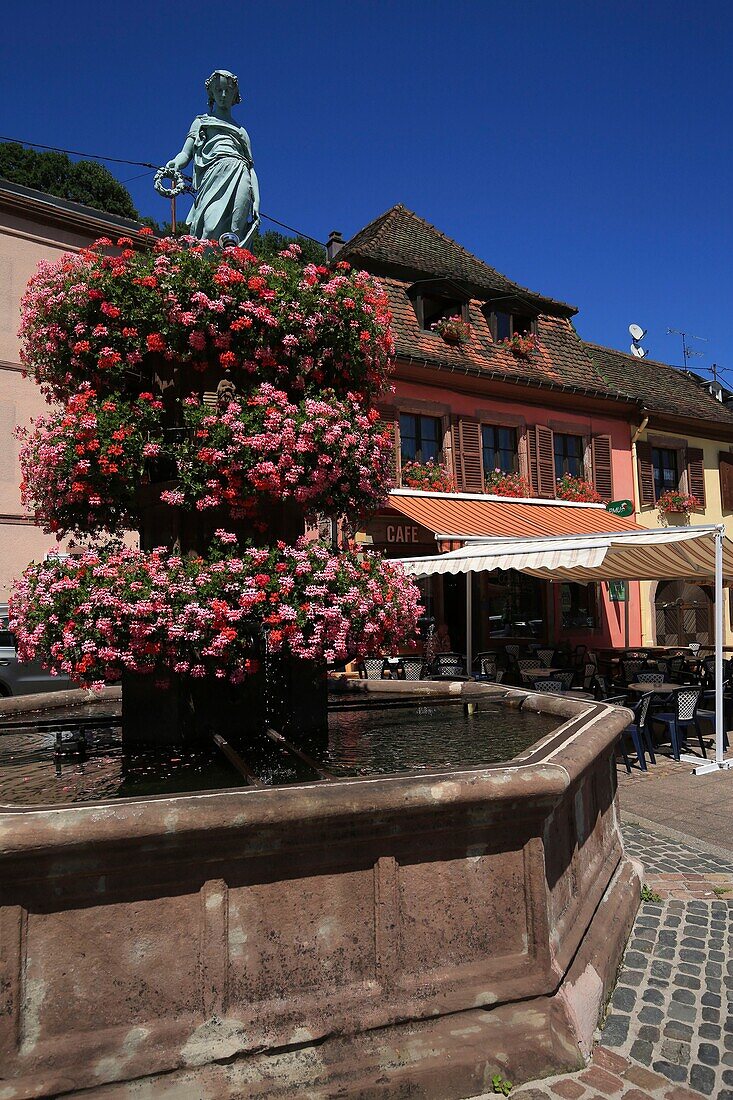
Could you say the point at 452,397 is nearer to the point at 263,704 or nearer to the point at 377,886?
the point at 263,704

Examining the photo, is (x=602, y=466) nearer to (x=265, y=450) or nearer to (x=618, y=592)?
(x=618, y=592)

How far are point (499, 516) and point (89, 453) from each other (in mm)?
12898

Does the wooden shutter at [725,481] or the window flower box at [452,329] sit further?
the wooden shutter at [725,481]

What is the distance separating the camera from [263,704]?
4492mm

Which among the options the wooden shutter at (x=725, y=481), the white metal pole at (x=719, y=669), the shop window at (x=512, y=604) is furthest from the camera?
the wooden shutter at (x=725, y=481)

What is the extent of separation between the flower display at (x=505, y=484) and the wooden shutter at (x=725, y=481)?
725 cm

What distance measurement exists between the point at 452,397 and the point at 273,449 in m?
14.1

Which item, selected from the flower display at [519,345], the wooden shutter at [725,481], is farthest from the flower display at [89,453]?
the wooden shutter at [725,481]

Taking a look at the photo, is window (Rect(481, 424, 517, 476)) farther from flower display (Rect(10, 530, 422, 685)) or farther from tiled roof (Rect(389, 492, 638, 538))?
flower display (Rect(10, 530, 422, 685))

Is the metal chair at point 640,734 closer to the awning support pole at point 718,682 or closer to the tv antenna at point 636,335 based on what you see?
the awning support pole at point 718,682

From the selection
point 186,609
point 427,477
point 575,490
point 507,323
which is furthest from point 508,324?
point 186,609

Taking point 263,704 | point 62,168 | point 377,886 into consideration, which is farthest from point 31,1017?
point 62,168

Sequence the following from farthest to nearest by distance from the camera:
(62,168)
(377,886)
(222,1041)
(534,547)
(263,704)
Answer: (62,168), (534,547), (263,704), (377,886), (222,1041)

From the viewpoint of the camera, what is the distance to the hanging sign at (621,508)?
17.8m
